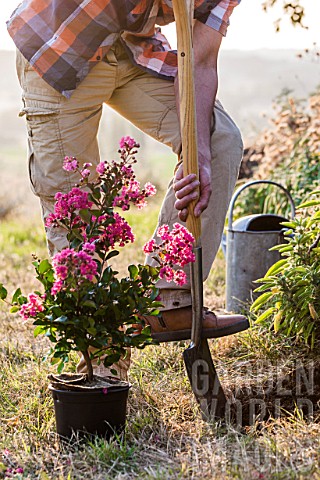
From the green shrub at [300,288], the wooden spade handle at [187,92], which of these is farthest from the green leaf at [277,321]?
the wooden spade handle at [187,92]

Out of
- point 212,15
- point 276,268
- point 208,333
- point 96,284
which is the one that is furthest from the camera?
point 276,268

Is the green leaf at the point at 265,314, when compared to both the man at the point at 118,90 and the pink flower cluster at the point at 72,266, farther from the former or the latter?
the pink flower cluster at the point at 72,266

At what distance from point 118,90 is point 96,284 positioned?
0.91 metres

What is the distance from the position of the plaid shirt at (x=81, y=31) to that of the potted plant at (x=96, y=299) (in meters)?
0.46

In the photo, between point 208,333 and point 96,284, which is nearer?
point 96,284

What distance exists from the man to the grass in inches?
13.1

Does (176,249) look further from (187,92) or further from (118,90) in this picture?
(118,90)

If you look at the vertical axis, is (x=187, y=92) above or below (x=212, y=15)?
below

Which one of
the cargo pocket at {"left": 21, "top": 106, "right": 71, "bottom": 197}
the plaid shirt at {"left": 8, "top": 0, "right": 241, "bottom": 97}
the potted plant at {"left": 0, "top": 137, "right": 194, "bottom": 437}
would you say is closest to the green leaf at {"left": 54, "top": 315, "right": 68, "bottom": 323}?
the potted plant at {"left": 0, "top": 137, "right": 194, "bottom": 437}

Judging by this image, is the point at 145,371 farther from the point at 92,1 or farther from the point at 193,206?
the point at 92,1

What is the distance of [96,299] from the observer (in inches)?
84.5

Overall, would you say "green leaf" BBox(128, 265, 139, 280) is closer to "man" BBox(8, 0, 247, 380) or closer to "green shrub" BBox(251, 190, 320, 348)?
"man" BBox(8, 0, 247, 380)

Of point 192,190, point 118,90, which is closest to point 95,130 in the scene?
point 118,90

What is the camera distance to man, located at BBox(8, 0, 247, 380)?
259 cm
